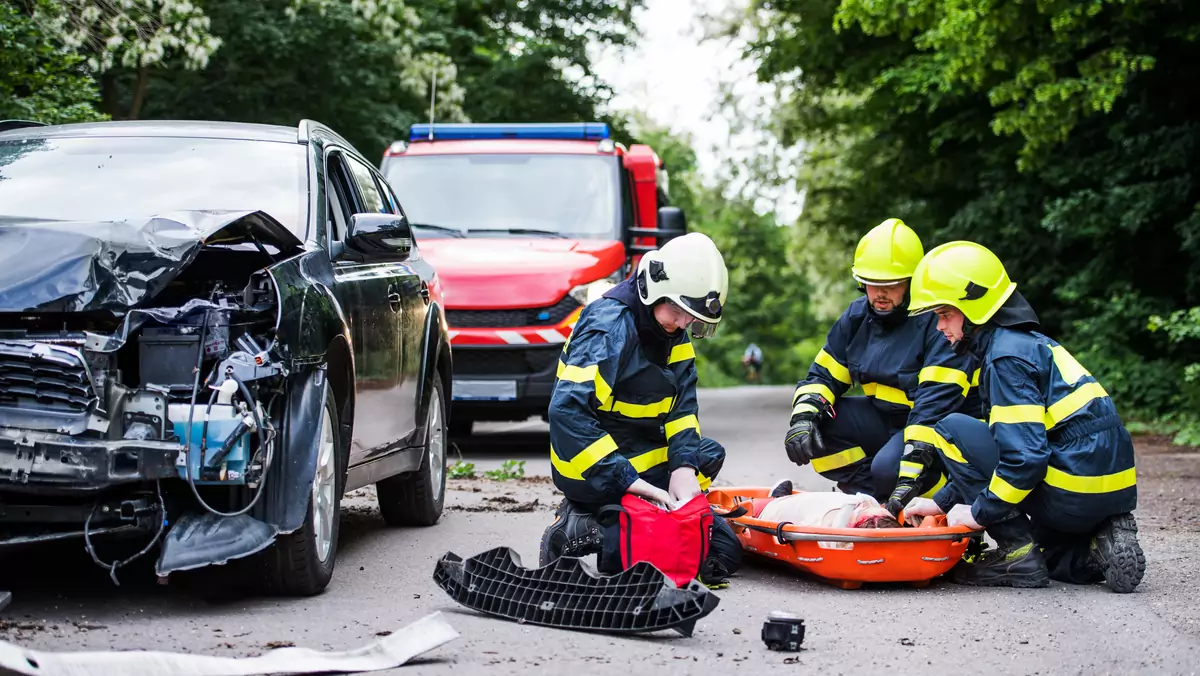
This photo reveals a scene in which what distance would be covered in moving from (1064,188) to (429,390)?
552 inches

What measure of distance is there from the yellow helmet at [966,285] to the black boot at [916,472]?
72cm

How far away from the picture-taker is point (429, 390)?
7934 mm

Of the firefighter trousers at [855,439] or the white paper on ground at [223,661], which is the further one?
the firefighter trousers at [855,439]

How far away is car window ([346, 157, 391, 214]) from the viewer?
7695mm

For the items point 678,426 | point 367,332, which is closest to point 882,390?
point 678,426

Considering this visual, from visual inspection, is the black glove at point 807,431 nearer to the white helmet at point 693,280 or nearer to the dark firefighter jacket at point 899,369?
the dark firefighter jacket at point 899,369

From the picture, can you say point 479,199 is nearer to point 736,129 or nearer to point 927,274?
point 927,274

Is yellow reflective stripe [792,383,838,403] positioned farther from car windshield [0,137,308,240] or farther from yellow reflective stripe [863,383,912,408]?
car windshield [0,137,308,240]

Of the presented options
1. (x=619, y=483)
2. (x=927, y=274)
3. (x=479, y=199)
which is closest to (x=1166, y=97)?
(x=479, y=199)

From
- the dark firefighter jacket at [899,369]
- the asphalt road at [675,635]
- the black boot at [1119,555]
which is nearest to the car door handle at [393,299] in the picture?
the asphalt road at [675,635]

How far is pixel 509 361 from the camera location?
1238cm

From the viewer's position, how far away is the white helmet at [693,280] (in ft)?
20.5

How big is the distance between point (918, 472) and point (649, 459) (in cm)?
133

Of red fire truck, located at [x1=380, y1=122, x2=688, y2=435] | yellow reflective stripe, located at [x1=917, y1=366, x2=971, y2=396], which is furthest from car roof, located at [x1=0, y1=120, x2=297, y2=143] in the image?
red fire truck, located at [x1=380, y1=122, x2=688, y2=435]
